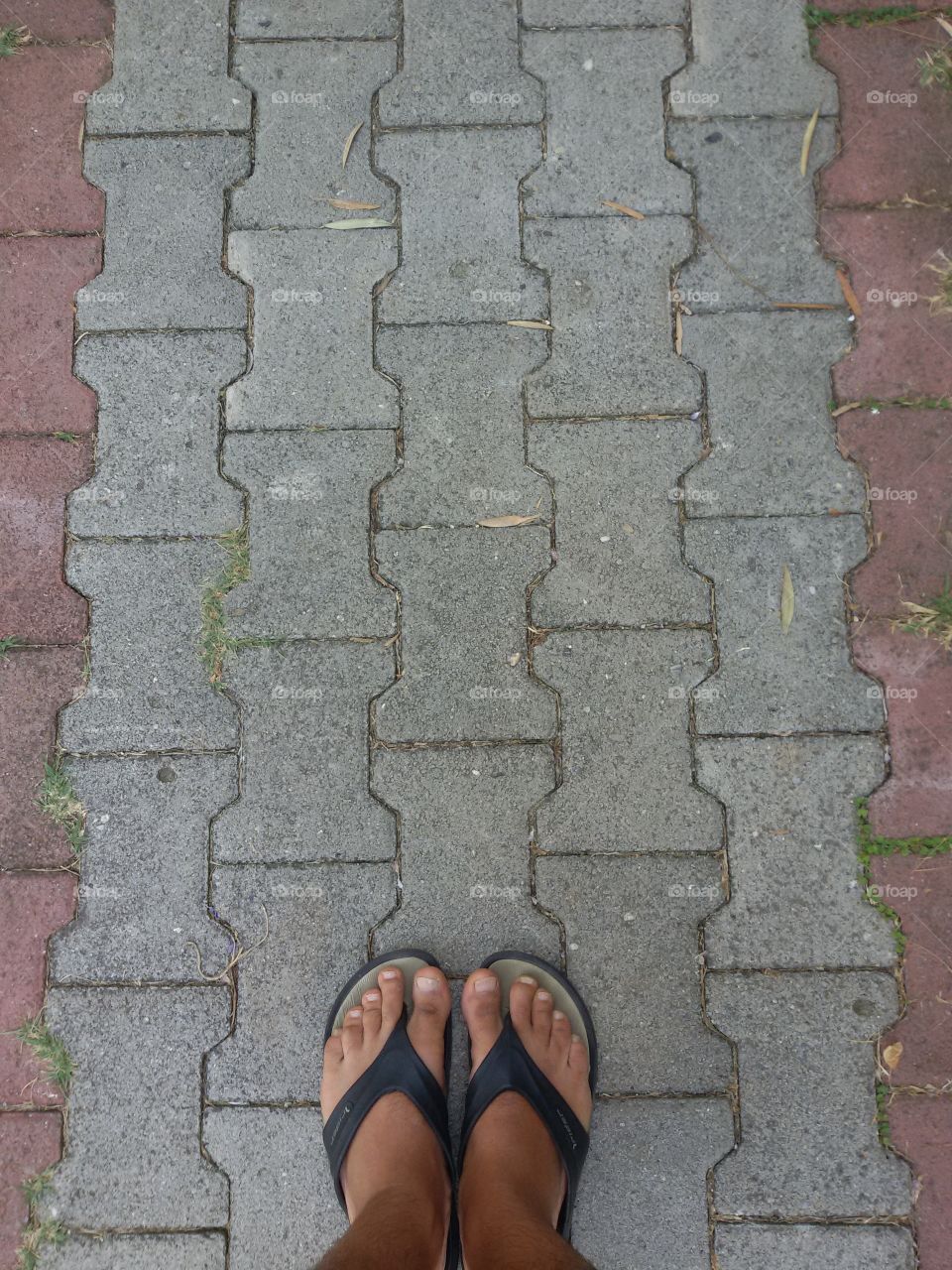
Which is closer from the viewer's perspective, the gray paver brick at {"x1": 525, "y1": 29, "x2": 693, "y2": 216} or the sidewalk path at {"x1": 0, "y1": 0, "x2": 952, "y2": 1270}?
the sidewalk path at {"x1": 0, "y1": 0, "x2": 952, "y2": 1270}

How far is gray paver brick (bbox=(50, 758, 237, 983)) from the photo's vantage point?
2.37 m

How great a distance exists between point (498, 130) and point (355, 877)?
6.64ft

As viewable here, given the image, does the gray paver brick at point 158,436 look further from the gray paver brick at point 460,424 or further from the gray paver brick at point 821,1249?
the gray paver brick at point 821,1249

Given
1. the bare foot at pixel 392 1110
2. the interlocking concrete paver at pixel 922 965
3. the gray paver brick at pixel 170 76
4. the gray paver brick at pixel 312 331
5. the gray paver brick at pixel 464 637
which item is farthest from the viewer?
the gray paver brick at pixel 170 76

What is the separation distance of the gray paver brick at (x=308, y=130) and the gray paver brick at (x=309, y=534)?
0.63m

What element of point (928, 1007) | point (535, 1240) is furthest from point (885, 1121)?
point (535, 1240)

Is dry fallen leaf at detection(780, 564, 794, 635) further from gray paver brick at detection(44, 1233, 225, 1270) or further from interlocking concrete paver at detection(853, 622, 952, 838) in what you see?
gray paver brick at detection(44, 1233, 225, 1270)

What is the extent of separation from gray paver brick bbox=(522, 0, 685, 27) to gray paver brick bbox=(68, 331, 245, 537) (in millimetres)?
1226

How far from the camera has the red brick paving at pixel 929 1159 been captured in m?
2.26

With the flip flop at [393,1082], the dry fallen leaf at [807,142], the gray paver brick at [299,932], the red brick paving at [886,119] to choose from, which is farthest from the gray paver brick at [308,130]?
the flip flop at [393,1082]

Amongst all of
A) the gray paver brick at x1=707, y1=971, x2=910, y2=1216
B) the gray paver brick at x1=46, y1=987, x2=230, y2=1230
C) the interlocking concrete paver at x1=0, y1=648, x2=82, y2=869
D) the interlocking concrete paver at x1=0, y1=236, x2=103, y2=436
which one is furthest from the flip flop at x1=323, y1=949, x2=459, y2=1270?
the interlocking concrete paver at x1=0, y1=236, x2=103, y2=436

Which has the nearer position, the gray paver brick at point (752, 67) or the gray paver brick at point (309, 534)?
the gray paver brick at point (309, 534)

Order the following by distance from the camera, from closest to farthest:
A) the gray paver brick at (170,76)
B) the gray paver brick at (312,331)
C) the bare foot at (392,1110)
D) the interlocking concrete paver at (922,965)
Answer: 1. the bare foot at (392,1110)
2. the interlocking concrete paver at (922,965)
3. the gray paver brick at (312,331)
4. the gray paver brick at (170,76)

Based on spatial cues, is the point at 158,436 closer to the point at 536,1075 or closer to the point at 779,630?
the point at 779,630
